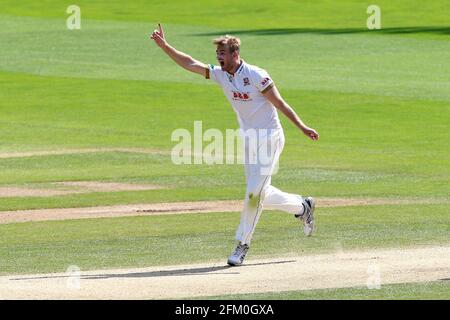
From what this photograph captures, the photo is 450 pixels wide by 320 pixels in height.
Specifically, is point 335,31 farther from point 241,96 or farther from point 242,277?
point 242,277

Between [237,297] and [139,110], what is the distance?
20433mm

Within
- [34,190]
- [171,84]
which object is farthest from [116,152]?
[171,84]

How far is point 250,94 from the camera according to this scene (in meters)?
14.1

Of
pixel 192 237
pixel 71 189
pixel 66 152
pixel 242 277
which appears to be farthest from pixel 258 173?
pixel 66 152

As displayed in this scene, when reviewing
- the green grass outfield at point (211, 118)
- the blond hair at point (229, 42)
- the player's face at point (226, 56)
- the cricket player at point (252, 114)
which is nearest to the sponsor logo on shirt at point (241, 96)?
the cricket player at point (252, 114)

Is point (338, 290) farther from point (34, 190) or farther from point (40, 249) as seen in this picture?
point (34, 190)

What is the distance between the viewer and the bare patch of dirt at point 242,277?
1252cm

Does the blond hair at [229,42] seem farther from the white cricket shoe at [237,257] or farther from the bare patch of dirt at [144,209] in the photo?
the bare patch of dirt at [144,209]

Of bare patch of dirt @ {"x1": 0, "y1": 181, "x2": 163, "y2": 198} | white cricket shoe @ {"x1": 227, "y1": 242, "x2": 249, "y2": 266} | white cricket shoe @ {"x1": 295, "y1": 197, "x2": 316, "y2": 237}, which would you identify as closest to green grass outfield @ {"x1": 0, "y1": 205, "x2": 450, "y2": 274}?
white cricket shoe @ {"x1": 295, "y1": 197, "x2": 316, "y2": 237}

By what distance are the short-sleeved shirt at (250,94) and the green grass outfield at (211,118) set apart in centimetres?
159

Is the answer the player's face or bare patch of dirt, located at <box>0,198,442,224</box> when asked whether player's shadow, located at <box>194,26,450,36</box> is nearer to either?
bare patch of dirt, located at <box>0,198,442,224</box>

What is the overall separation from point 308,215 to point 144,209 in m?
4.18

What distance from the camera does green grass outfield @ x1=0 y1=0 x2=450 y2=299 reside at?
16.2m

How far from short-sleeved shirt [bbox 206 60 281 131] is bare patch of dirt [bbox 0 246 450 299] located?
149 cm
